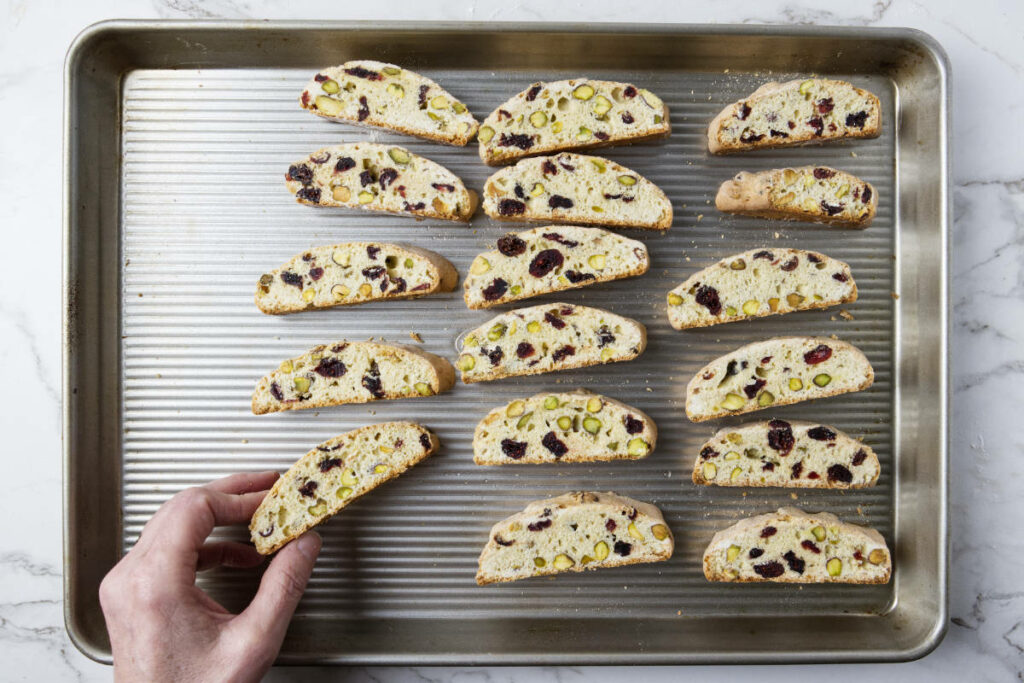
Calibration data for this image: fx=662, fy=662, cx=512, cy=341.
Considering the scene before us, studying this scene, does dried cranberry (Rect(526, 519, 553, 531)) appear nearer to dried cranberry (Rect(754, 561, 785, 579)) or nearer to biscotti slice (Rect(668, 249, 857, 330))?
dried cranberry (Rect(754, 561, 785, 579))

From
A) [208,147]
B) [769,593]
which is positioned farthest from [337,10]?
[769,593]

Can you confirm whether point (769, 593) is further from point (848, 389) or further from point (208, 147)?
point (208, 147)

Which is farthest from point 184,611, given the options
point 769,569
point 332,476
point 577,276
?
point 769,569

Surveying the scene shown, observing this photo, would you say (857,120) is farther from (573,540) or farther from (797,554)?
(573,540)

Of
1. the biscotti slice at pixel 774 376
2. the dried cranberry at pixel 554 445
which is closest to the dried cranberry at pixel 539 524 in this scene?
the dried cranberry at pixel 554 445

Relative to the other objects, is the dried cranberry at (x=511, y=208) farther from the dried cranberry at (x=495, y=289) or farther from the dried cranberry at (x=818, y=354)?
the dried cranberry at (x=818, y=354)
